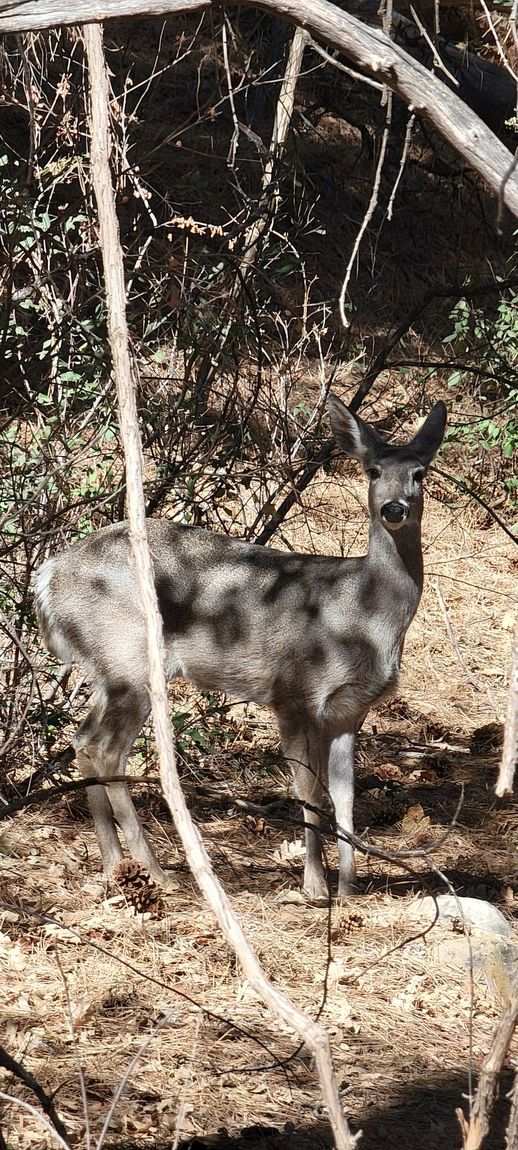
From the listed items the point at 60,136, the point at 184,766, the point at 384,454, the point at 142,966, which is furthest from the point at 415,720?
the point at 60,136

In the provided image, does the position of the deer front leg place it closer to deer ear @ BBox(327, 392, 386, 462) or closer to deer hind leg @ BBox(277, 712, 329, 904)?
deer hind leg @ BBox(277, 712, 329, 904)

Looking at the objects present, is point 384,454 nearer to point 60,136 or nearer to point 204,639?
point 204,639

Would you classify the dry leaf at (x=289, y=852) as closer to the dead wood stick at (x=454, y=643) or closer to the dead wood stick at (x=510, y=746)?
the dead wood stick at (x=454, y=643)

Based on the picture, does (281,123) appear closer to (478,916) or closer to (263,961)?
(478,916)

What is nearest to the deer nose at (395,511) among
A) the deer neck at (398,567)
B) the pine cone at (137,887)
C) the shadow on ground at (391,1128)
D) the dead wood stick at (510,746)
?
the deer neck at (398,567)

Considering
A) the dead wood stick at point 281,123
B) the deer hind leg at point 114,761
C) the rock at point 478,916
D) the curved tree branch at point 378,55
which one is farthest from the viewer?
the dead wood stick at point 281,123

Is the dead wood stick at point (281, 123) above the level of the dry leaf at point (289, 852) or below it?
above

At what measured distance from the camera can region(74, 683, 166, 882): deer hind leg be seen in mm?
5590

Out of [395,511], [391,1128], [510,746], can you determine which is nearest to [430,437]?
[395,511]

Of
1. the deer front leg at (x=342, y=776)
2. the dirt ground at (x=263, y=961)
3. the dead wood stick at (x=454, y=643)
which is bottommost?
the dirt ground at (x=263, y=961)

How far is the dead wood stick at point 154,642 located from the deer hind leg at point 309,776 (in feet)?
10.8

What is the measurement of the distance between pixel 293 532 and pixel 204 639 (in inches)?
155

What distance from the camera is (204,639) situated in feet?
18.9

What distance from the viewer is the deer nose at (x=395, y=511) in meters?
5.67
